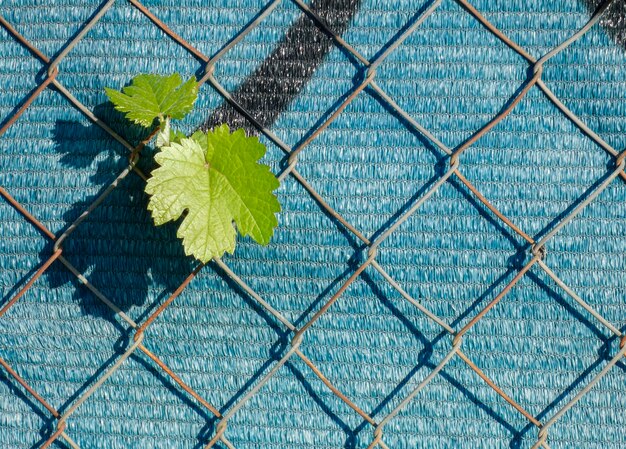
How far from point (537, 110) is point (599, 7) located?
179 mm

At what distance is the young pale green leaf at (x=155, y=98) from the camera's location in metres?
0.81

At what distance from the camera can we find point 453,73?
89 centimetres

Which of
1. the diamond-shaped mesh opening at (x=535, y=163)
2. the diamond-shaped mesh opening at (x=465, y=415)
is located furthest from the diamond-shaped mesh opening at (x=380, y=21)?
the diamond-shaped mesh opening at (x=465, y=415)

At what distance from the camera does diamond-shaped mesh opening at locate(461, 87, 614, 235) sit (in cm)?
89

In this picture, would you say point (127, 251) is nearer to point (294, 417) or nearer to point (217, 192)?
point (217, 192)

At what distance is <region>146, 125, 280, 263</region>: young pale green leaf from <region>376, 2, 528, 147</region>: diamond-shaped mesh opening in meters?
0.26

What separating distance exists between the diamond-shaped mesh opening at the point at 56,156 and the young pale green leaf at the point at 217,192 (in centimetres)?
13

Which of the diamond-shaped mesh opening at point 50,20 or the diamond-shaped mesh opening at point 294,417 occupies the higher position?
the diamond-shaped mesh opening at point 50,20

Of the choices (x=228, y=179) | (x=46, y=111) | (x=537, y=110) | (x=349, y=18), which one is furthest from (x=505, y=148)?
(x=46, y=111)

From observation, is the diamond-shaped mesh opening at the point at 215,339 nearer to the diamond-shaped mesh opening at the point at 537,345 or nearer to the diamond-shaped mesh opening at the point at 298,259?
the diamond-shaped mesh opening at the point at 298,259

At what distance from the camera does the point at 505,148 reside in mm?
893

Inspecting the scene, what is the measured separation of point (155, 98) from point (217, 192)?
16 cm

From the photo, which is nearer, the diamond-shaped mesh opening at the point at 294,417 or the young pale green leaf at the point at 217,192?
the young pale green leaf at the point at 217,192

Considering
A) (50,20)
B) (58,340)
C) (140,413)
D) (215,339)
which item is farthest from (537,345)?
(50,20)
